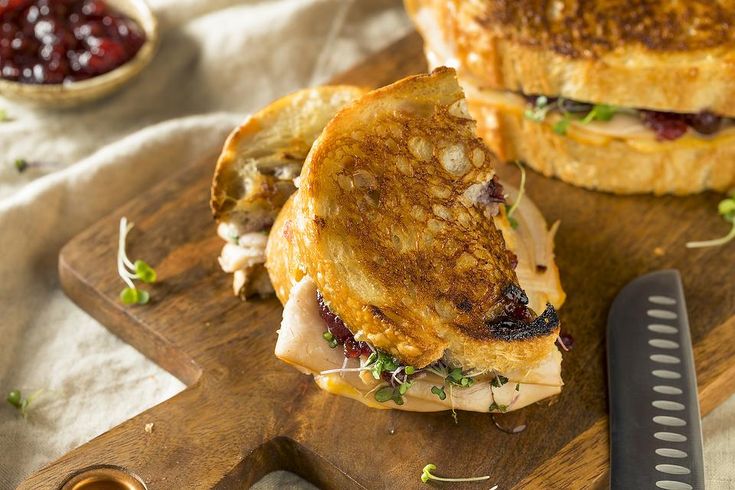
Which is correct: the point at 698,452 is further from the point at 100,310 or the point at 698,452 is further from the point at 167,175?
the point at 167,175

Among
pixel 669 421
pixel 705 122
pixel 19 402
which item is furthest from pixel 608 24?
pixel 19 402

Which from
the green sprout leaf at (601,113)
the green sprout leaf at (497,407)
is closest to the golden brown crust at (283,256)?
the green sprout leaf at (497,407)

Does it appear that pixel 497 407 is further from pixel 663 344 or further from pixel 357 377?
pixel 663 344

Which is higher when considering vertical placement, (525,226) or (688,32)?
(688,32)

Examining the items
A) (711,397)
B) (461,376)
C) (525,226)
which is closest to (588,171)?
(525,226)

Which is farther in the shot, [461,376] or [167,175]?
[167,175]

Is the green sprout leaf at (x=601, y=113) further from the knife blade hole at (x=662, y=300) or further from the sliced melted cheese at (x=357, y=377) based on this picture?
the sliced melted cheese at (x=357, y=377)

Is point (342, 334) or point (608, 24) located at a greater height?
point (608, 24)
